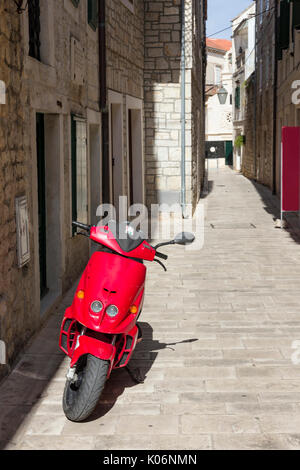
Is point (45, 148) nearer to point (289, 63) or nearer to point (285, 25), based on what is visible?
point (285, 25)

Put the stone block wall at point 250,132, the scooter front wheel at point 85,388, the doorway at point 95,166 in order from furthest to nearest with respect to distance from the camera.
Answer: the stone block wall at point 250,132
the doorway at point 95,166
the scooter front wheel at point 85,388

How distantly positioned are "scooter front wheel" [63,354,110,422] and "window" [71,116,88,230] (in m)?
3.94

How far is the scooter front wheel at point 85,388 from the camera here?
4.08 metres

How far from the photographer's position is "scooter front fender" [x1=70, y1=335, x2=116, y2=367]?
420 centimetres

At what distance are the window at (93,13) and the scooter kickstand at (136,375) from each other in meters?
5.88

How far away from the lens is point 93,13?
31.2 ft

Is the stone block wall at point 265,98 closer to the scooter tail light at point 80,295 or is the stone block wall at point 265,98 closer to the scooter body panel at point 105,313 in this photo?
the scooter body panel at point 105,313

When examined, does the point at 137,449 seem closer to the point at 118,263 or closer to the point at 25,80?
the point at 118,263

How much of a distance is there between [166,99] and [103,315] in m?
11.6

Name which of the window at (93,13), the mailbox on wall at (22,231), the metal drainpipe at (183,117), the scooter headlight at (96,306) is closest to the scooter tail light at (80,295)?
the scooter headlight at (96,306)

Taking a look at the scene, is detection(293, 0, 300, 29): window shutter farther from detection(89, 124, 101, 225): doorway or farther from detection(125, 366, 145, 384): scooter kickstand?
detection(125, 366, 145, 384): scooter kickstand

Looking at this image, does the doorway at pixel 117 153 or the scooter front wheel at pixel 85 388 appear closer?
the scooter front wheel at pixel 85 388

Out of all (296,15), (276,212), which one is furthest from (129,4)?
(276,212)
